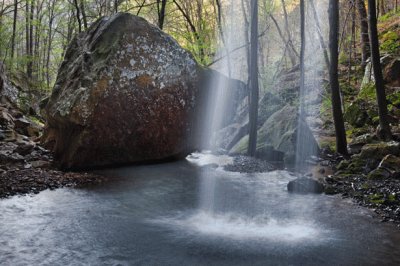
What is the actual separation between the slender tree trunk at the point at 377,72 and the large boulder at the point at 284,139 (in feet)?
8.77

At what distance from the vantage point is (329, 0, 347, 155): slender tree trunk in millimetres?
12508

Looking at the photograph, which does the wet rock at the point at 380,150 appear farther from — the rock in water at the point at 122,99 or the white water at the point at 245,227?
the rock in water at the point at 122,99

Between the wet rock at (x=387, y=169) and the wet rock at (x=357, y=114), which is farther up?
the wet rock at (x=357, y=114)

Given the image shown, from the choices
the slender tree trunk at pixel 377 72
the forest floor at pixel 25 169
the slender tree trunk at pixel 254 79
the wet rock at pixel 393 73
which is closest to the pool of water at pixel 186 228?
the forest floor at pixel 25 169

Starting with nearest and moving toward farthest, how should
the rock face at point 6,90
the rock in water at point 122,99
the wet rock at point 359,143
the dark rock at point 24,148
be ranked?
1. the rock in water at point 122,99
2. the dark rock at point 24,148
3. the wet rock at point 359,143
4. the rock face at point 6,90

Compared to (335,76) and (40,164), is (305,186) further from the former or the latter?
(40,164)

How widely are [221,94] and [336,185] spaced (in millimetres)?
8414

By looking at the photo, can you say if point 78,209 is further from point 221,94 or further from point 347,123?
point 347,123

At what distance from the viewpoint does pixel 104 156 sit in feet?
41.7

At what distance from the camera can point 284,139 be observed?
15.0 metres

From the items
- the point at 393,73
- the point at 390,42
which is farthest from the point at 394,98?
the point at 390,42

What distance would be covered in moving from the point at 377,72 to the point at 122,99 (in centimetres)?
893

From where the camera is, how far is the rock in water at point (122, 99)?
40.3 feet

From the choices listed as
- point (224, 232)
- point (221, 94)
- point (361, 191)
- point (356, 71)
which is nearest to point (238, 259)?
point (224, 232)
